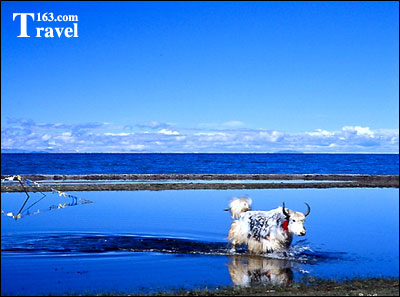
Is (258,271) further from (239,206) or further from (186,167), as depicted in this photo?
(186,167)

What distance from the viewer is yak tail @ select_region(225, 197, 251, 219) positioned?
1742cm

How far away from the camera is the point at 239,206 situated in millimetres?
17469

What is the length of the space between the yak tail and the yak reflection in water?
1.73 metres

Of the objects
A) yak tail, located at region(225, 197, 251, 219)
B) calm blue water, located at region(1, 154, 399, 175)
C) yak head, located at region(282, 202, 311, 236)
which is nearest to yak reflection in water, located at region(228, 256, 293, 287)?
yak head, located at region(282, 202, 311, 236)

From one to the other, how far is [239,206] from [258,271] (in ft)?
11.3

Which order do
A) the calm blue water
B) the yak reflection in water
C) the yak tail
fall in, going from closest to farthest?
the yak reflection in water < the yak tail < the calm blue water

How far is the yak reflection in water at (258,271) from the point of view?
43.1ft

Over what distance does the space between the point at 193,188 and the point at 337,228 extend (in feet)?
69.7

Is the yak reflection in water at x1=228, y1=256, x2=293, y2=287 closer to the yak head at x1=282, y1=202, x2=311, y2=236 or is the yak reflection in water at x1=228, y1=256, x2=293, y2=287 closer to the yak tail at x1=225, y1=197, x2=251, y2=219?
the yak head at x1=282, y1=202, x2=311, y2=236

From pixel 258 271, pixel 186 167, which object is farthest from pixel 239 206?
pixel 186 167

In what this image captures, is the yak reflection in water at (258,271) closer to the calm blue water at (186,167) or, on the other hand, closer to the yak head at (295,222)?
the yak head at (295,222)

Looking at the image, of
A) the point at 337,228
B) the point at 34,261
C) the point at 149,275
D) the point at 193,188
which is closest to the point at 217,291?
the point at 149,275

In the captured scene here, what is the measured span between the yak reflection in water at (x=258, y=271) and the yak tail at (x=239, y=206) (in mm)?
1731

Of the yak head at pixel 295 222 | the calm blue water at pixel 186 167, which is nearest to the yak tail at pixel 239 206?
the yak head at pixel 295 222
